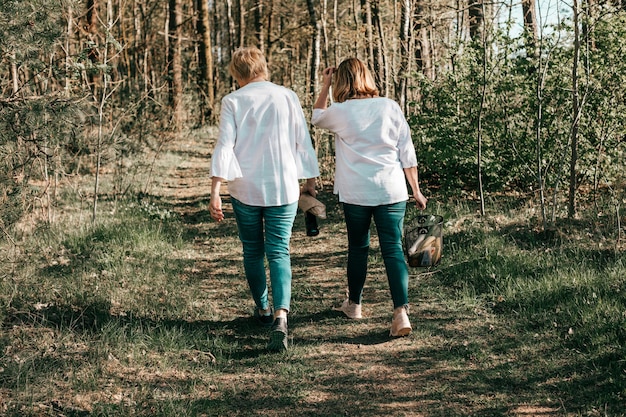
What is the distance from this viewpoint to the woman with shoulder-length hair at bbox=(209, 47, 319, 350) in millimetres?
4449

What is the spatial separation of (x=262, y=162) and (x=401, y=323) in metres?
1.56

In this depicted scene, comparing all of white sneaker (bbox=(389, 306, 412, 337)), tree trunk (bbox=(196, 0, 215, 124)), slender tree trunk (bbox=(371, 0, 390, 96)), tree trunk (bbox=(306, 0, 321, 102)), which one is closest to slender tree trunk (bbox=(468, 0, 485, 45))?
slender tree trunk (bbox=(371, 0, 390, 96))

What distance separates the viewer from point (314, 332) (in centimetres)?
496

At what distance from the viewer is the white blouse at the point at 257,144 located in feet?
14.6

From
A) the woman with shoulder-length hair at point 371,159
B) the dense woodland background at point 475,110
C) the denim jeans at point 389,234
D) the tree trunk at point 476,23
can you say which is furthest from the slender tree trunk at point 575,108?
the denim jeans at point 389,234

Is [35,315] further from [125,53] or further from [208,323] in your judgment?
[125,53]

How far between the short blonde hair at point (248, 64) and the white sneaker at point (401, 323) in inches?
78.7

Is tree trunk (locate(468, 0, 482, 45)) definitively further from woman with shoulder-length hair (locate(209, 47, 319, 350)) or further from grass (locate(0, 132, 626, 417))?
woman with shoulder-length hair (locate(209, 47, 319, 350))

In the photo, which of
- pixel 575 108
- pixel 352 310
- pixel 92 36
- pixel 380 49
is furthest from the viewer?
pixel 380 49

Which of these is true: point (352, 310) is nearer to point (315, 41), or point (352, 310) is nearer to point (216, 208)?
point (216, 208)

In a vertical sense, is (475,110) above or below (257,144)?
above

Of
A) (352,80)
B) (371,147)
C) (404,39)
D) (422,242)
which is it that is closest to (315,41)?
(404,39)

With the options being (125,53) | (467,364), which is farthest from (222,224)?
(125,53)

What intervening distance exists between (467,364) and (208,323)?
2.07m
